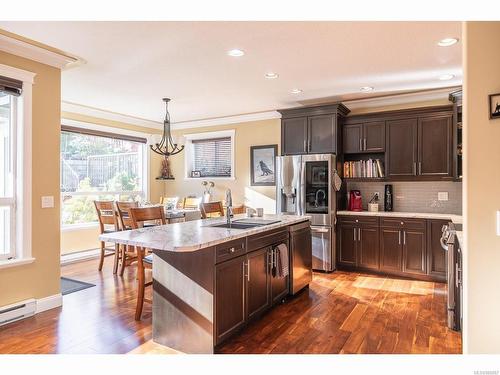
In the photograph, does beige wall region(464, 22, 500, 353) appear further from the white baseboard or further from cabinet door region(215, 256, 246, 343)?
the white baseboard

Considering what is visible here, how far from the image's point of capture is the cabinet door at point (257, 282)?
2830 millimetres

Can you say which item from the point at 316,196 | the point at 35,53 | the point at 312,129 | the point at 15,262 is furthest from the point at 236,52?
the point at 15,262

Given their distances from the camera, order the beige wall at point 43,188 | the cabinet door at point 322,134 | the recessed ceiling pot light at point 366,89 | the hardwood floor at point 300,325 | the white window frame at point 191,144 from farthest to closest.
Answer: the white window frame at point 191,144 → the cabinet door at point 322,134 → the recessed ceiling pot light at point 366,89 → the beige wall at point 43,188 → the hardwood floor at point 300,325

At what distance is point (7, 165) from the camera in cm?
315

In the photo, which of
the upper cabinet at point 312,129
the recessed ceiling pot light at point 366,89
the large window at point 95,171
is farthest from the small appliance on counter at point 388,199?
the large window at point 95,171

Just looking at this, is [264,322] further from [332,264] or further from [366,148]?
[366,148]

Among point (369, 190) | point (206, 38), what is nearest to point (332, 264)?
point (369, 190)

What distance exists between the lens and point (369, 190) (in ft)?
17.1

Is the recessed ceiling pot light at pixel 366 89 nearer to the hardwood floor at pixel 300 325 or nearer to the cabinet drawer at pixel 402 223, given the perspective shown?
the cabinet drawer at pixel 402 223

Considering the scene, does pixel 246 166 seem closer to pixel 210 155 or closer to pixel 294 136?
pixel 210 155

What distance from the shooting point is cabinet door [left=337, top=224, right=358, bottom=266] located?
4.87m

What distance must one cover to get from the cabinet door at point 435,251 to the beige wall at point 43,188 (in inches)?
177

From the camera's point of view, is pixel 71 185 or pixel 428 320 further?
pixel 71 185
